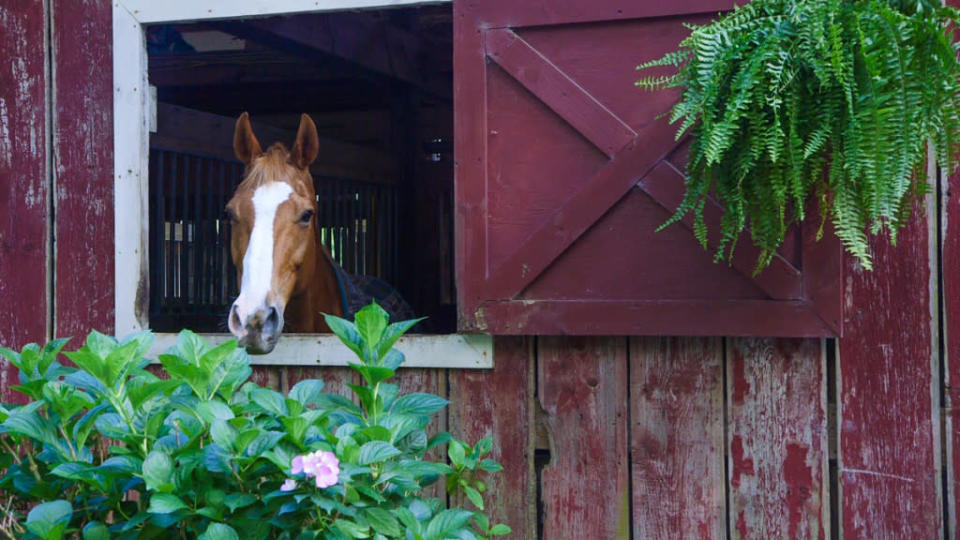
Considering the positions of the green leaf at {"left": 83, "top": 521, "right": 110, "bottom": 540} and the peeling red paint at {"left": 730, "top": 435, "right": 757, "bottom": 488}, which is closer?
the green leaf at {"left": 83, "top": 521, "right": 110, "bottom": 540}

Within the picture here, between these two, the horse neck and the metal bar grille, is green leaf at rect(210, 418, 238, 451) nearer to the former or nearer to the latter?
the horse neck

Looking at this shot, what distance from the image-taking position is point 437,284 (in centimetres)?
632

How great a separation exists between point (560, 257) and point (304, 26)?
2.51 m

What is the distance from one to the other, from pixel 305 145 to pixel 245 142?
8.5 inches

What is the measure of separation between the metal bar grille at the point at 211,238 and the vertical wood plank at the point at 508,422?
175cm

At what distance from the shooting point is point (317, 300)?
140 inches

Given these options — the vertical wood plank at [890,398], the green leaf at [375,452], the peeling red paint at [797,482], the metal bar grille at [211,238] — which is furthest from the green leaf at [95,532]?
the metal bar grille at [211,238]

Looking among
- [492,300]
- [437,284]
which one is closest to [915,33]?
[492,300]

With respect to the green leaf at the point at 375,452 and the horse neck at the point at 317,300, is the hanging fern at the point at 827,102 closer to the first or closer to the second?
the green leaf at the point at 375,452

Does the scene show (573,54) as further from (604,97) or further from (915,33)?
(915,33)

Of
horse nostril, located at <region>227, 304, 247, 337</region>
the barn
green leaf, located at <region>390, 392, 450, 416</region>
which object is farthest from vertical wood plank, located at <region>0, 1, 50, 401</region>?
green leaf, located at <region>390, 392, 450, 416</region>

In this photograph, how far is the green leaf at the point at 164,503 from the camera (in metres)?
1.41

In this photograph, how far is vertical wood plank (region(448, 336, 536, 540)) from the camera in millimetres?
2596

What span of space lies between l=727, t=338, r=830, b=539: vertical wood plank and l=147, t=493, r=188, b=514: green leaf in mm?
1595
